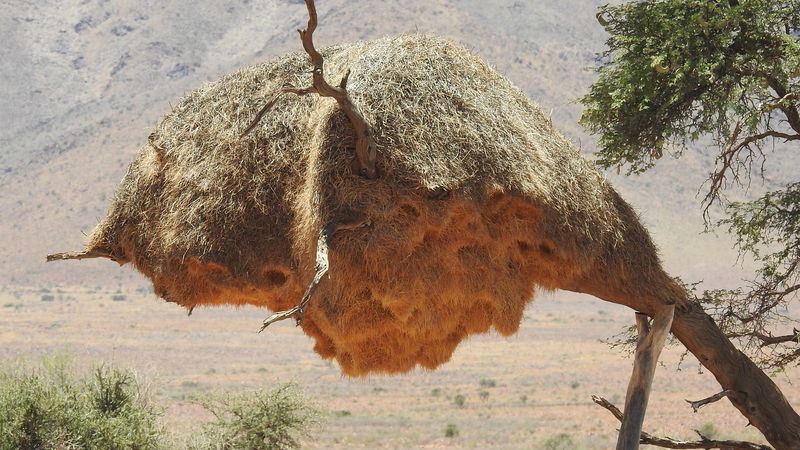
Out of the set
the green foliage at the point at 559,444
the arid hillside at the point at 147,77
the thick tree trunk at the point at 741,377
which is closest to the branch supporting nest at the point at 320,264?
the thick tree trunk at the point at 741,377

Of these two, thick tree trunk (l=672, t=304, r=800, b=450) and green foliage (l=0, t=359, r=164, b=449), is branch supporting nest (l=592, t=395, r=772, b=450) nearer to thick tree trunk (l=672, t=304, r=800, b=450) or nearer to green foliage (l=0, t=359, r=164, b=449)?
thick tree trunk (l=672, t=304, r=800, b=450)

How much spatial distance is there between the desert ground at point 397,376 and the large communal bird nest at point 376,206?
1275 centimetres

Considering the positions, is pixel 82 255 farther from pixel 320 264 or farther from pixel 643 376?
pixel 643 376

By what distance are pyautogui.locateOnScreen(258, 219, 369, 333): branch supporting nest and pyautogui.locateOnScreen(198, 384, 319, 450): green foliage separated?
14.6 meters

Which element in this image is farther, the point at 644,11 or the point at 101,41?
the point at 101,41

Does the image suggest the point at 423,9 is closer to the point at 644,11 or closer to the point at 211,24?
the point at 211,24

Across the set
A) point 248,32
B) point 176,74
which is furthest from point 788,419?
point 248,32

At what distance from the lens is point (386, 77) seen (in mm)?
10094

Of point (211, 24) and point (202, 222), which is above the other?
point (211, 24)

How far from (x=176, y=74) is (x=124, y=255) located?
13907 centimetres

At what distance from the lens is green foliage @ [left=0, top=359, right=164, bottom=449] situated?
59.3 ft

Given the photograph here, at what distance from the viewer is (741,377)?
12172mm

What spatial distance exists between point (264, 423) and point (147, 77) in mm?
129439

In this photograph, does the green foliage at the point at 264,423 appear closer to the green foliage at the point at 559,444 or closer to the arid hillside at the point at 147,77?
the green foliage at the point at 559,444
